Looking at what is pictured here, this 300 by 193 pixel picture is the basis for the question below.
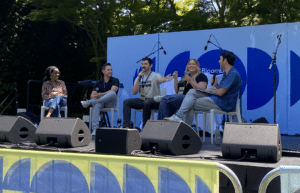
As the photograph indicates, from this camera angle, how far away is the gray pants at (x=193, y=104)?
13.5ft

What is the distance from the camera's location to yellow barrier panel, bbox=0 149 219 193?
1.74 metres

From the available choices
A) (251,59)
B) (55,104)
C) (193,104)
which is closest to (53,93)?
(55,104)

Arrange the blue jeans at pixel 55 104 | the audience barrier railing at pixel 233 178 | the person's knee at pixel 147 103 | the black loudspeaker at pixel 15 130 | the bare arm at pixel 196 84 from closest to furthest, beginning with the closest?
the audience barrier railing at pixel 233 178 < the black loudspeaker at pixel 15 130 < the bare arm at pixel 196 84 < the person's knee at pixel 147 103 < the blue jeans at pixel 55 104

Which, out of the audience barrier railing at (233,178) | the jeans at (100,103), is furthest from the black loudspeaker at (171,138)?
the jeans at (100,103)

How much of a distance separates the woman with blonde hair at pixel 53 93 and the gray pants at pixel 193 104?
2.12 metres

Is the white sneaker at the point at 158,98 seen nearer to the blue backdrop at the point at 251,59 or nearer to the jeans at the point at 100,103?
the jeans at the point at 100,103

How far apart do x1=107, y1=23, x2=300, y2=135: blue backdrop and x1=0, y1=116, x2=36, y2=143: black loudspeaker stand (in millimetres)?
3061

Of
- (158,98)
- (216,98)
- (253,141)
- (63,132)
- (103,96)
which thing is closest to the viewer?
(253,141)

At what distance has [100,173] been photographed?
1918 mm

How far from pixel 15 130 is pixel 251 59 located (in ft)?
13.0

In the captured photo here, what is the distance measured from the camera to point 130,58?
22.7 ft

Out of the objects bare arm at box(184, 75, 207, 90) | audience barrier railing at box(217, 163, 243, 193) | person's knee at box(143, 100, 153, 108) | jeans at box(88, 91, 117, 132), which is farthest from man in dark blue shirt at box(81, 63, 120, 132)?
audience barrier railing at box(217, 163, 243, 193)

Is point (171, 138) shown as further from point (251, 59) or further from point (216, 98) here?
point (251, 59)

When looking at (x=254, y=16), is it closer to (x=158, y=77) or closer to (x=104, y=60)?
(x=104, y=60)
